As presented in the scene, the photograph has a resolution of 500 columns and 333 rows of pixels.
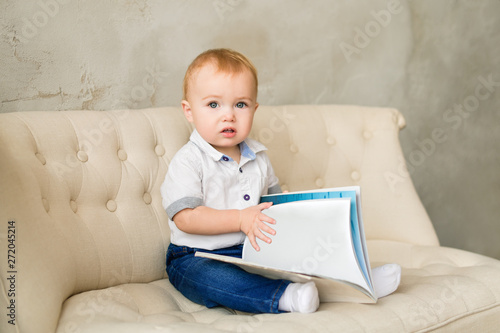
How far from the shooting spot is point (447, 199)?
3.35m

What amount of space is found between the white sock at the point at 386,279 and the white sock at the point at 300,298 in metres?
0.21

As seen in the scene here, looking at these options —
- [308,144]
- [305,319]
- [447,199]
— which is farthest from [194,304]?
[447,199]

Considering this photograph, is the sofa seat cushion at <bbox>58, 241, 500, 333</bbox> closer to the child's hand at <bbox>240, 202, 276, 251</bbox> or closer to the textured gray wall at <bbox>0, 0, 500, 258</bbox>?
the child's hand at <bbox>240, 202, 276, 251</bbox>

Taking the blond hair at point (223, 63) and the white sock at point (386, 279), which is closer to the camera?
the white sock at point (386, 279)

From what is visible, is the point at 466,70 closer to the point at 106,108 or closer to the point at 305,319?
the point at 106,108

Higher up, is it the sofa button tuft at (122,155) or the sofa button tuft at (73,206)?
the sofa button tuft at (122,155)

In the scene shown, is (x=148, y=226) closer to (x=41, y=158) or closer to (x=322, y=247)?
(x=41, y=158)

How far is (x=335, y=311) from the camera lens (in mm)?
1312

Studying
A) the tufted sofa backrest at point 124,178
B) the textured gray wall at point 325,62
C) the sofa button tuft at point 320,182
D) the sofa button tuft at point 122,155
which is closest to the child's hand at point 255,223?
the tufted sofa backrest at point 124,178

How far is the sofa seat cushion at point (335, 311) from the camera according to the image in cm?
123

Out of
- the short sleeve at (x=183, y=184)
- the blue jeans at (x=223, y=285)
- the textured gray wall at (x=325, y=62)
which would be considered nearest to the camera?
the blue jeans at (x=223, y=285)

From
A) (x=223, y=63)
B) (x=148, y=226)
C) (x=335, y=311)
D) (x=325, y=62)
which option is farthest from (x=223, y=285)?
(x=325, y=62)

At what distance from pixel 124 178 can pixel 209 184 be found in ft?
0.99

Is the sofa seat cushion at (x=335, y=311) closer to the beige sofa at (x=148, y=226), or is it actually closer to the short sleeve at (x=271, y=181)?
the beige sofa at (x=148, y=226)
